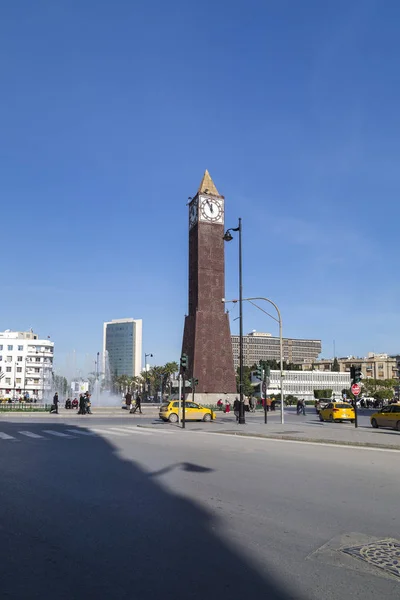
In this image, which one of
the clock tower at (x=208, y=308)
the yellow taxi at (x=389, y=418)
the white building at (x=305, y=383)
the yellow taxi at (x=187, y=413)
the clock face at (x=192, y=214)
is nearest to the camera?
the yellow taxi at (x=389, y=418)

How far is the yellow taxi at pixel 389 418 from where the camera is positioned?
27.4 m

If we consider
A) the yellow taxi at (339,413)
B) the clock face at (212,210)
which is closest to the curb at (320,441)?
the yellow taxi at (339,413)

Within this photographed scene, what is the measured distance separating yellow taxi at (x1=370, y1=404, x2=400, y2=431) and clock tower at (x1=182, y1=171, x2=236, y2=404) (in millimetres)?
33425

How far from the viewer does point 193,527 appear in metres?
6.46

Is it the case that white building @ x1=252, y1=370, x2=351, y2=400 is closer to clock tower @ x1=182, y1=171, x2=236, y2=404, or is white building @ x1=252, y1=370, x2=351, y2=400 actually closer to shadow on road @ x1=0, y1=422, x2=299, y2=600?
clock tower @ x1=182, y1=171, x2=236, y2=404

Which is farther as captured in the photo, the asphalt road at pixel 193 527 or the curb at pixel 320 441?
the curb at pixel 320 441

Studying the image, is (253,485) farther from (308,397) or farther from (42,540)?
(308,397)

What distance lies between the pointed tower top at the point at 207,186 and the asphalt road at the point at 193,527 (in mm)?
57359

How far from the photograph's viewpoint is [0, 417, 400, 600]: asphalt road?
4.55 meters

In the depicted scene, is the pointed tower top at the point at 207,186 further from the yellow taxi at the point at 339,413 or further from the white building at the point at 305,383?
the white building at the point at 305,383

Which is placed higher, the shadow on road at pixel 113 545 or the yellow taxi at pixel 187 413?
the shadow on road at pixel 113 545

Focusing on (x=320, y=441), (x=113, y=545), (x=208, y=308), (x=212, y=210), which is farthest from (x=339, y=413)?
(x=212, y=210)

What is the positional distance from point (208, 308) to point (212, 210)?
12915 millimetres

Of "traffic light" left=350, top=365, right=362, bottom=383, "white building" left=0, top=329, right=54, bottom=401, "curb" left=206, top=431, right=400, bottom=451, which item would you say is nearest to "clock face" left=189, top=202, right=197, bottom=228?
"traffic light" left=350, top=365, right=362, bottom=383
